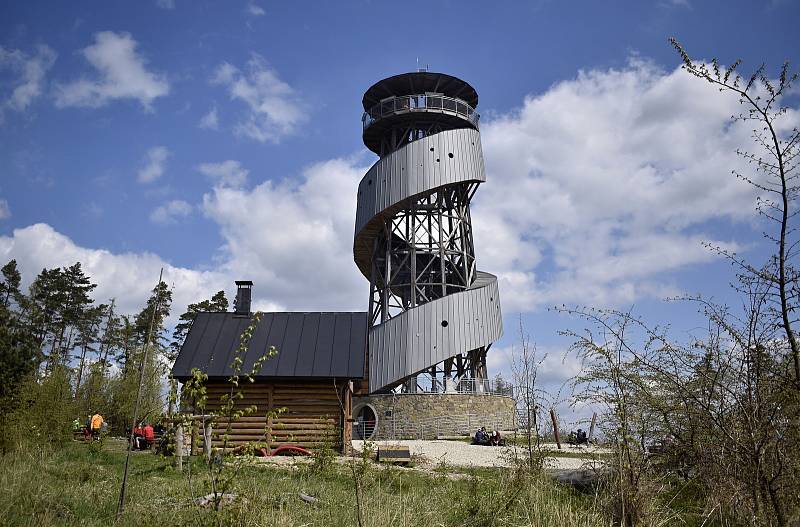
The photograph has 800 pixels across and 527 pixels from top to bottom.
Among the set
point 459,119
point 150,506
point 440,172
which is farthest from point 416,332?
point 150,506

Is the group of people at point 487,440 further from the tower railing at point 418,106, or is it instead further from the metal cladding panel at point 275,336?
the tower railing at point 418,106

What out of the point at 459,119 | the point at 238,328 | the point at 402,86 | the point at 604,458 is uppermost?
the point at 402,86

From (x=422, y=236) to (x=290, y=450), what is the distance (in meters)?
12.8

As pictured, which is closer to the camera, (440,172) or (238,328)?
(238,328)

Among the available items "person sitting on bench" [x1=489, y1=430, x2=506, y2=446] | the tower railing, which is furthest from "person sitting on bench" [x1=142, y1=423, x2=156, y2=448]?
the tower railing

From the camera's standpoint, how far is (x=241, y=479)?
886 cm

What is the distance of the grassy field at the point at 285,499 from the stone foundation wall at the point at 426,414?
10.4 meters

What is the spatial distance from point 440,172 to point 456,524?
61.5 feet

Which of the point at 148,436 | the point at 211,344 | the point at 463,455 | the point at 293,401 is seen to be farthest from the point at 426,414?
the point at 148,436

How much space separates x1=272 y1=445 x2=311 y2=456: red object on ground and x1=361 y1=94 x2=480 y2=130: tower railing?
51.5 ft

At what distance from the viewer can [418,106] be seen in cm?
2533

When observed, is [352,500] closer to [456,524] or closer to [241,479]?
[456,524]

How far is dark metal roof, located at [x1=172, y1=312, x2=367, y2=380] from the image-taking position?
14.4m

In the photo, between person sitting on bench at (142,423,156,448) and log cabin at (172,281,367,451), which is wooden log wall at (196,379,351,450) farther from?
person sitting on bench at (142,423,156,448)
